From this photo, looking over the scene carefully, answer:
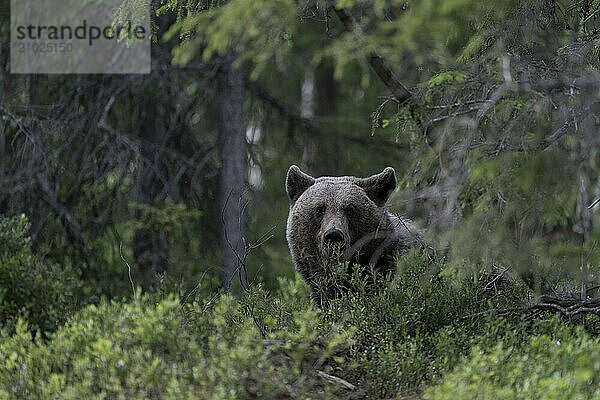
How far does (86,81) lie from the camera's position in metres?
12.3

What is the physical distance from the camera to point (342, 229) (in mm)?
7461

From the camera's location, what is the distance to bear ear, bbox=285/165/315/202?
26.6 feet

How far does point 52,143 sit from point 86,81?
0.88 meters

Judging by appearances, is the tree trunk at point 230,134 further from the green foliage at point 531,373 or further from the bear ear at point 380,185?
the green foliage at point 531,373

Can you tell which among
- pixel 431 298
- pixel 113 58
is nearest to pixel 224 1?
pixel 431 298

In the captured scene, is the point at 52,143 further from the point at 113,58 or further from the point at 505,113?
the point at 505,113

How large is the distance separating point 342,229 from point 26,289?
10.4 feet

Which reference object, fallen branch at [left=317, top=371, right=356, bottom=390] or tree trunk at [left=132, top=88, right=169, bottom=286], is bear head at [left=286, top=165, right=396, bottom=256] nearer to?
fallen branch at [left=317, top=371, right=356, bottom=390]

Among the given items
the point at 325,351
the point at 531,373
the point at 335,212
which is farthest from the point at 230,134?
the point at 531,373

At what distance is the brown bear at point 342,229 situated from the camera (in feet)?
24.7

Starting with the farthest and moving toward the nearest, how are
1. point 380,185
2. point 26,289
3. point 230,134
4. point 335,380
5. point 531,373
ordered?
point 230,134
point 26,289
point 380,185
point 335,380
point 531,373

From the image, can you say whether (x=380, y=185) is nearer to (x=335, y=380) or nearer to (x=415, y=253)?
(x=415, y=253)

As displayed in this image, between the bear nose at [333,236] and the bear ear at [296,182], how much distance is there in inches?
31.4

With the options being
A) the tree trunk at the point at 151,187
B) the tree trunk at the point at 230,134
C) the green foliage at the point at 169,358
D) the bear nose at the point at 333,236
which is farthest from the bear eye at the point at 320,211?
the tree trunk at the point at 230,134
